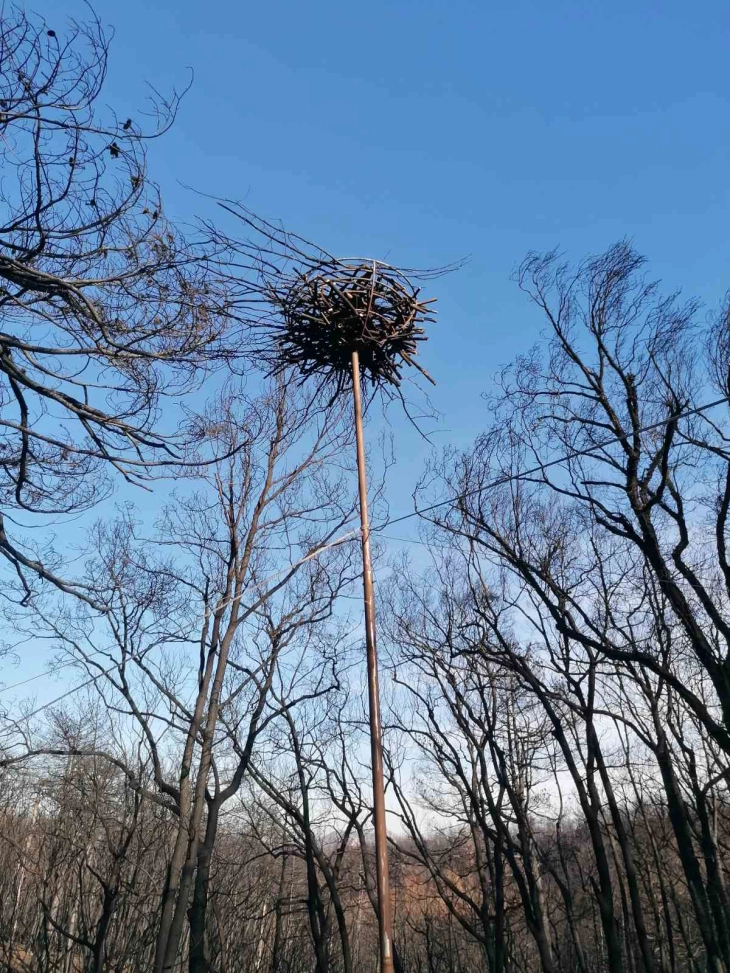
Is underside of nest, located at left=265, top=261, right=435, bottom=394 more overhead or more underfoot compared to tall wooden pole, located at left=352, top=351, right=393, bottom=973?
more overhead

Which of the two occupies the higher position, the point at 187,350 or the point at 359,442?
the point at 187,350

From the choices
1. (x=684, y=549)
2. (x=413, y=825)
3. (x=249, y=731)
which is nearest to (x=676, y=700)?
(x=413, y=825)

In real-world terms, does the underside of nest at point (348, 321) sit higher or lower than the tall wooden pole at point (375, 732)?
higher

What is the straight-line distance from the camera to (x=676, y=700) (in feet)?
64.8

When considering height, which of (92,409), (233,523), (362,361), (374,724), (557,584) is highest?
(233,523)

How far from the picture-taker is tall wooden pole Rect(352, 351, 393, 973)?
153 inches

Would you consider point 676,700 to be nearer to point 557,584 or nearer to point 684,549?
point 557,584

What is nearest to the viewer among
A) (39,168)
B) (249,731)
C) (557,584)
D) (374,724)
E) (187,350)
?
(374,724)

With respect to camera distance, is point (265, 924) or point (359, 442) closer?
point (359, 442)

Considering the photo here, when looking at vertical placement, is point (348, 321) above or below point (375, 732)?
above

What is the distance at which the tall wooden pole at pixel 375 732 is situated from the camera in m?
3.90

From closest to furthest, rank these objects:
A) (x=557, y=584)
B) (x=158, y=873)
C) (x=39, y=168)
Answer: (x=39, y=168), (x=557, y=584), (x=158, y=873)

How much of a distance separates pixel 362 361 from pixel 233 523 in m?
10.8

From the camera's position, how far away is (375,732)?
437 centimetres
